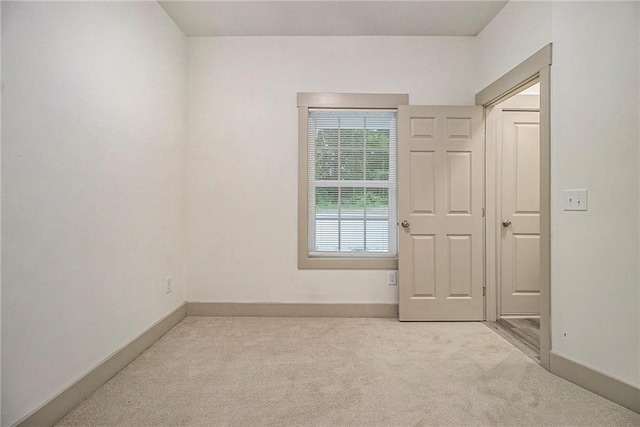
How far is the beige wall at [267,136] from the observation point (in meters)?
3.25

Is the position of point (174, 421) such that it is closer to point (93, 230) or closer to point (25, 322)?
point (25, 322)

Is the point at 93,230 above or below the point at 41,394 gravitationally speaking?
above

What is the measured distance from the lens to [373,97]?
127 inches

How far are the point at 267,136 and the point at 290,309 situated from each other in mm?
1709

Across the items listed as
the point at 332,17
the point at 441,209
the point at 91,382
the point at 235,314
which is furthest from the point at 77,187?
the point at 441,209

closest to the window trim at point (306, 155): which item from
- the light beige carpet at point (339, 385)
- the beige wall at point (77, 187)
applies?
the light beige carpet at point (339, 385)

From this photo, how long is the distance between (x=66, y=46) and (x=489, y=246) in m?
3.45

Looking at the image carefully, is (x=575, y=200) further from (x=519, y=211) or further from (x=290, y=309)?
(x=290, y=309)

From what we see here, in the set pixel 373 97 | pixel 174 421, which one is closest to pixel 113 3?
pixel 373 97

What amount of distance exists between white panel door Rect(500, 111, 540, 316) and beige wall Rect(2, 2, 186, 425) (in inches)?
126

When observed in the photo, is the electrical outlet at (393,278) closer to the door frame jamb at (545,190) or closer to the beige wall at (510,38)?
the door frame jamb at (545,190)

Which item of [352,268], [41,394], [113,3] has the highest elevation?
[113,3]

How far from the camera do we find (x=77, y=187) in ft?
5.93

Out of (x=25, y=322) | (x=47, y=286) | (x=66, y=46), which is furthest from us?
(x=66, y=46)
